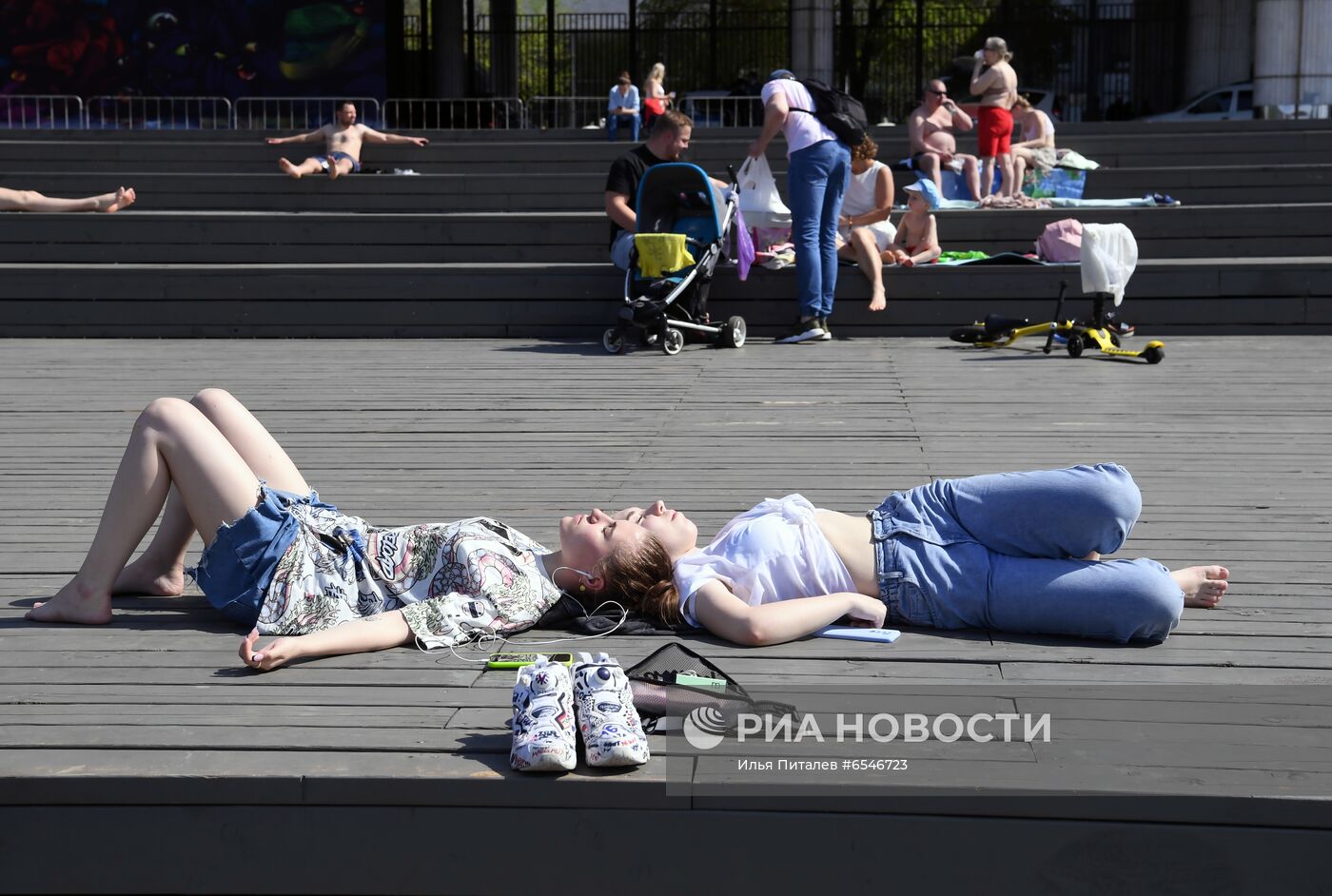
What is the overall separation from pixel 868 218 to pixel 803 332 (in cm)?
118

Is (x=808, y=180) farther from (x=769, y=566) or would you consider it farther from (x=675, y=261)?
(x=769, y=566)

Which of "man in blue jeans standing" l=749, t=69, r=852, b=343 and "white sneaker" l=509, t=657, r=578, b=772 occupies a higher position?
"man in blue jeans standing" l=749, t=69, r=852, b=343

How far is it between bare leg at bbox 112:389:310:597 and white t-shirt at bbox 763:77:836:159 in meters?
6.68

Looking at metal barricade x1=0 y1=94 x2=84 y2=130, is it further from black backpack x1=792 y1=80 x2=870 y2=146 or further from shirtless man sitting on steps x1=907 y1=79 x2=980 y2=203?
black backpack x1=792 y1=80 x2=870 y2=146

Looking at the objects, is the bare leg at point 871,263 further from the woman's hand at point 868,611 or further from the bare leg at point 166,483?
the bare leg at point 166,483

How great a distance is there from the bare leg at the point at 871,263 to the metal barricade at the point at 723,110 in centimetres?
1130

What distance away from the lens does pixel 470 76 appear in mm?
30125

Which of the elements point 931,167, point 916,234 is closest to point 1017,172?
point 931,167

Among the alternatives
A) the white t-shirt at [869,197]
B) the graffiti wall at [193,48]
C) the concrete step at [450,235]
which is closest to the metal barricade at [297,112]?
the graffiti wall at [193,48]

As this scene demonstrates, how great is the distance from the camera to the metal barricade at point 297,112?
81.6 ft

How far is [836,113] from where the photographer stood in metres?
10.2

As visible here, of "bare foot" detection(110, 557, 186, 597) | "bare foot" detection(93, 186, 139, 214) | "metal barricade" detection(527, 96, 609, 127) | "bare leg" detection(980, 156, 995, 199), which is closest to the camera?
"bare foot" detection(110, 557, 186, 597)

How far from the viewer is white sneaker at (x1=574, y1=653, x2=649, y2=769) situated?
2.99 meters

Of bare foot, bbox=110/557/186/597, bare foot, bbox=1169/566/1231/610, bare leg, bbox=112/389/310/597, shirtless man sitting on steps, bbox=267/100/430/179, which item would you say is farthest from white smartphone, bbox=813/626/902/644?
shirtless man sitting on steps, bbox=267/100/430/179
